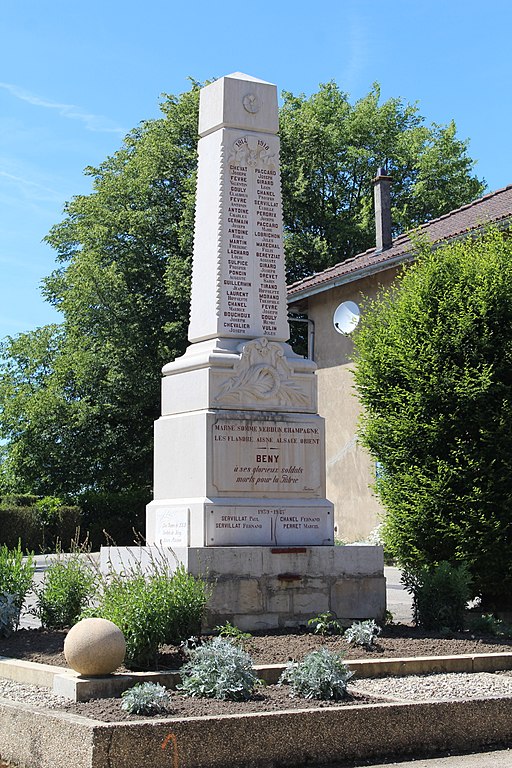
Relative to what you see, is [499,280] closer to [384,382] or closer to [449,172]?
[384,382]

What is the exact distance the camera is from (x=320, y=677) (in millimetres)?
7438

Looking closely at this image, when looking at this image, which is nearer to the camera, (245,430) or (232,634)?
(232,634)

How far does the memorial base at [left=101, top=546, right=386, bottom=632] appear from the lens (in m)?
10.1

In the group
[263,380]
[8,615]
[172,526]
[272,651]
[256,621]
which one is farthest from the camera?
[263,380]

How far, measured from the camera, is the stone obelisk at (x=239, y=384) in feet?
35.7

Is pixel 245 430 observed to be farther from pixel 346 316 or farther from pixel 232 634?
pixel 346 316

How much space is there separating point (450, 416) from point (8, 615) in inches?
228

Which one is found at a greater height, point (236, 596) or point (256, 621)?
point (236, 596)

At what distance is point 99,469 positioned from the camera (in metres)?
37.2

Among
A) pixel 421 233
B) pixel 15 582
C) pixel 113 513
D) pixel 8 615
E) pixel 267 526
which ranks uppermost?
pixel 421 233

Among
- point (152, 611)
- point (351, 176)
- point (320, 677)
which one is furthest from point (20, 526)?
point (320, 677)

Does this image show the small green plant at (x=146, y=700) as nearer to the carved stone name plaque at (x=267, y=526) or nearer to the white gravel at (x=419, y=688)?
the white gravel at (x=419, y=688)

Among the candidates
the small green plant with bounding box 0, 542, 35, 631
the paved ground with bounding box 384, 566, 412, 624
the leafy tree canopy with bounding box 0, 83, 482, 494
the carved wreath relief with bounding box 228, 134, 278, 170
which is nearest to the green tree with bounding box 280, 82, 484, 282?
the leafy tree canopy with bounding box 0, 83, 482, 494

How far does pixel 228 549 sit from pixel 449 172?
30881 millimetres
